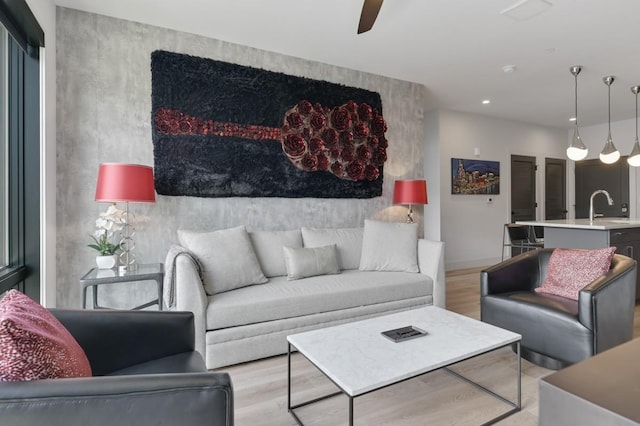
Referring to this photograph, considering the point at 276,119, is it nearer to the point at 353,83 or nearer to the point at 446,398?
the point at 353,83

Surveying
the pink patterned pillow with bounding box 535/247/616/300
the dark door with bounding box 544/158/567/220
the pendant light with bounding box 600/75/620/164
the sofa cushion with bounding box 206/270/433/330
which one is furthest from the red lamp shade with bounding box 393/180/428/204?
the dark door with bounding box 544/158/567/220

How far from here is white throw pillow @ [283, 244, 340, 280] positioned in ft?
9.59

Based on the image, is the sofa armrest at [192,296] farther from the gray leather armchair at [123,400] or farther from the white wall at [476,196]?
the white wall at [476,196]

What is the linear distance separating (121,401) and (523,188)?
6.99 meters

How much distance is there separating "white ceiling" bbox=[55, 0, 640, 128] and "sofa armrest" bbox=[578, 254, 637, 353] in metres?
2.00

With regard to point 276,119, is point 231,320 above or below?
below

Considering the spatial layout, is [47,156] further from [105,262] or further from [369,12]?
[369,12]

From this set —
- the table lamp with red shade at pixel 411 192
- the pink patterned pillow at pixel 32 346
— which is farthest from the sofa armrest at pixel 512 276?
the pink patterned pillow at pixel 32 346

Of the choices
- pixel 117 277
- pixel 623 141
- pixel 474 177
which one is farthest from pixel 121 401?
pixel 623 141

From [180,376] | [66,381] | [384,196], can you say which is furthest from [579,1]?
[66,381]

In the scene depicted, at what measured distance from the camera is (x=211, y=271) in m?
2.53

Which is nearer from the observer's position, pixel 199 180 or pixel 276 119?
pixel 199 180

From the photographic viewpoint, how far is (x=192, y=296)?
2238 mm

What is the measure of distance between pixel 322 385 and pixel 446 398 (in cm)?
71
